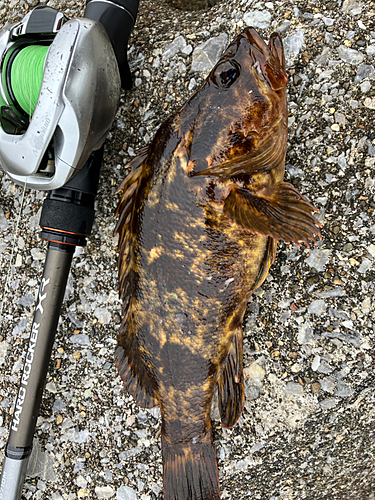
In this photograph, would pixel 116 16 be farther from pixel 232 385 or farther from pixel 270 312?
pixel 232 385

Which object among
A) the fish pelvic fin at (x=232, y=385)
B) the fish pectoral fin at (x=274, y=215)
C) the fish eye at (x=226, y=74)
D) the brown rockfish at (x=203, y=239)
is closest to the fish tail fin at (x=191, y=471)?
the brown rockfish at (x=203, y=239)

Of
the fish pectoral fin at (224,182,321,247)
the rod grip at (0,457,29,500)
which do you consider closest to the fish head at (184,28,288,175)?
the fish pectoral fin at (224,182,321,247)

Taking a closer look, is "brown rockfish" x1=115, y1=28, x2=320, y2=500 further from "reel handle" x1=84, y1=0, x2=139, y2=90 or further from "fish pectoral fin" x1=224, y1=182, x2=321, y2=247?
"reel handle" x1=84, y1=0, x2=139, y2=90

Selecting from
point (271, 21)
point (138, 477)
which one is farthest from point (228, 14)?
point (138, 477)

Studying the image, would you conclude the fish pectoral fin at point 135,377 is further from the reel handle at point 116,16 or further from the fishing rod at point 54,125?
the reel handle at point 116,16

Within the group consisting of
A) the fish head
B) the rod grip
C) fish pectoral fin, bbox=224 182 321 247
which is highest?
the fish head

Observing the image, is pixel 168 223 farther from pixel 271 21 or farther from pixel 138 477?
pixel 138 477

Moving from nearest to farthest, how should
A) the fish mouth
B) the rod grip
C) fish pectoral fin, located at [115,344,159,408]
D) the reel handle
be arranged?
the fish mouth → the reel handle → fish pectoral fin, located at [115,344,159,408] → the rod grip

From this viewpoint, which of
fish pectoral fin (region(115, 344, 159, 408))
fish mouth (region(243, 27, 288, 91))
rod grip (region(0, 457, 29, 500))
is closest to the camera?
fish mouth (region(243, 27, 288, 91))
